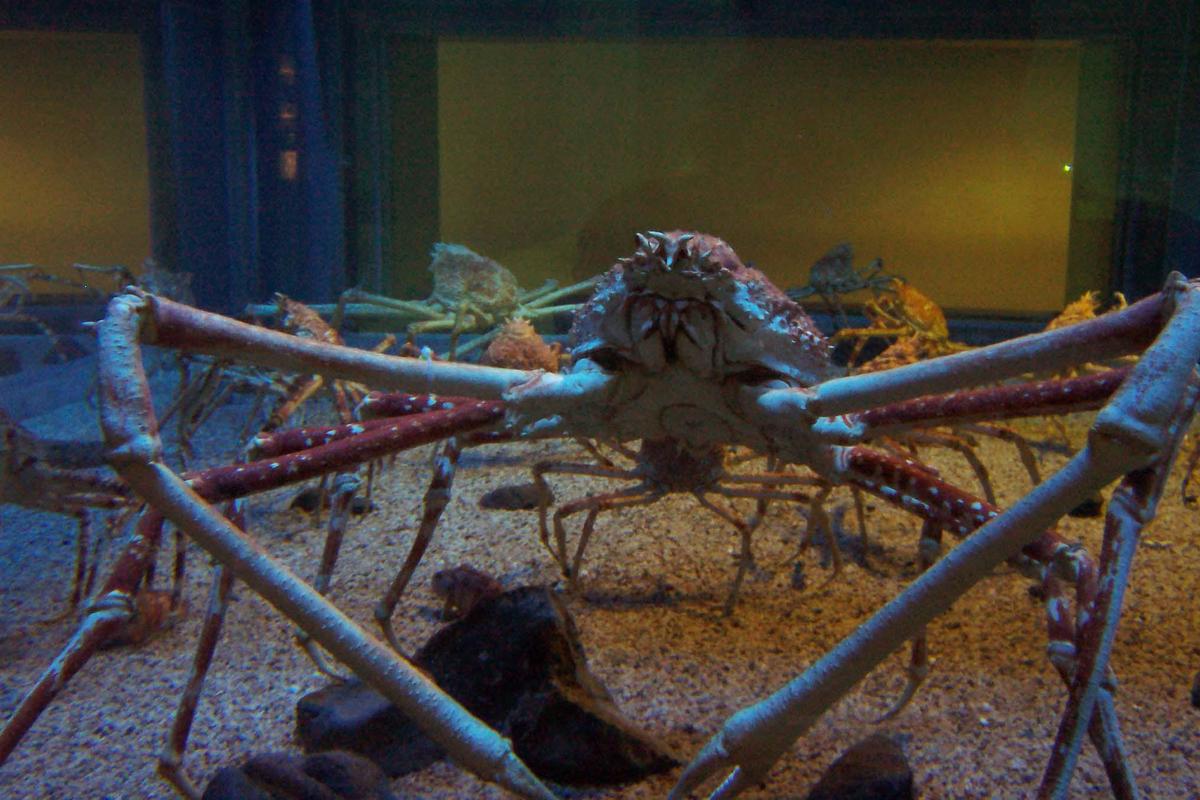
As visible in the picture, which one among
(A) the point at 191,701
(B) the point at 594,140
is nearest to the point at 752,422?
(A) the point at 191,701

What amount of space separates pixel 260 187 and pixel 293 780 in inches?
172

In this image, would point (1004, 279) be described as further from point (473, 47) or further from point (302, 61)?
point (302, 61)

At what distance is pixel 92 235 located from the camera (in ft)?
17.4

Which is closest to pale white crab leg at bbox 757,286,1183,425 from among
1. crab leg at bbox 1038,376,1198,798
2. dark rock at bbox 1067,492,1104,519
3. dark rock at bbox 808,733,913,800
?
crab leg at bbox 1038,376,1198,798

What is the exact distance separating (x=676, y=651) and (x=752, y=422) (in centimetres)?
69

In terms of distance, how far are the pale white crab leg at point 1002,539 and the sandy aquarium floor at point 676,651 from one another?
1.50 ft

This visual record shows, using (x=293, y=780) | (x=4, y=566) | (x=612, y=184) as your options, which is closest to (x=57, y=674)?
(x=293, y=780)

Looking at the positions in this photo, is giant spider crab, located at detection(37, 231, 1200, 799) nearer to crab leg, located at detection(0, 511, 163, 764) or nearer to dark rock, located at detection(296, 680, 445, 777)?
crab leg, located at detection(0, 511, 163, 764)

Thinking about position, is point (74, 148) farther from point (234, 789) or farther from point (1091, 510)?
point (1091, 510)

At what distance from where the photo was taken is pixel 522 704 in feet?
4.65

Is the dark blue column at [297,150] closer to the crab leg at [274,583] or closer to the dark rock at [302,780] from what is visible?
the crab leg at [274,583]

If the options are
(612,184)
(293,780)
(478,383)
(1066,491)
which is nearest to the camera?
(1066,491)

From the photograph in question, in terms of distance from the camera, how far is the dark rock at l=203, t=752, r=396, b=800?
1124 mm

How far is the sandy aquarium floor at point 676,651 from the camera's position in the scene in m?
1.44
